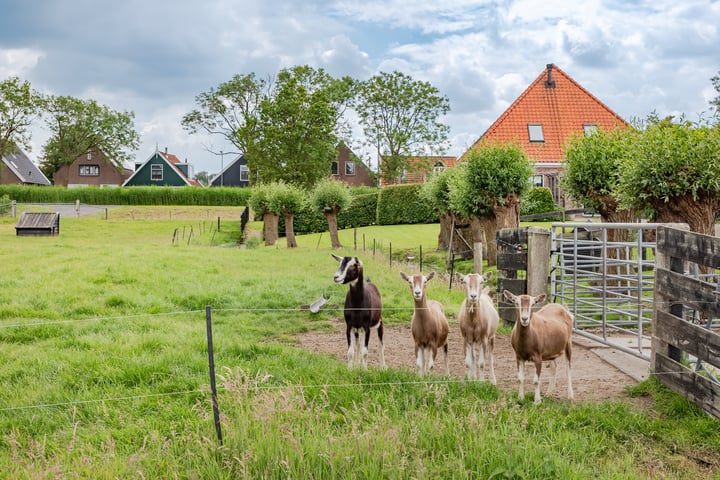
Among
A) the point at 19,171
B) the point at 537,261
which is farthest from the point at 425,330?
the point at 19,171

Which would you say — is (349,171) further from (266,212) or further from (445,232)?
(445,232)

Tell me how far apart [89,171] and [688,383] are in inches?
3132

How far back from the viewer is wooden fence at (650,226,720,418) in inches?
238

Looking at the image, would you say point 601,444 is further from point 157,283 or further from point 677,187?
point 157,283

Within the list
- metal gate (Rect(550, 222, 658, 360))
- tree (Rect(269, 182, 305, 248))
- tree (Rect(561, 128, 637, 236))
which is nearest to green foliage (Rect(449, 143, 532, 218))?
tree (Rect(561, 128, 637, 236))

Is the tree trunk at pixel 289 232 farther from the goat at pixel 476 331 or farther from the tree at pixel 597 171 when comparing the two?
the goat at pixel 476 331

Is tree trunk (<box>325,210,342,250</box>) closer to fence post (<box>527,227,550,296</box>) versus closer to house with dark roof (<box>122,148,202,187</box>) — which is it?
fence post (<box>527,227,550,296</box>)

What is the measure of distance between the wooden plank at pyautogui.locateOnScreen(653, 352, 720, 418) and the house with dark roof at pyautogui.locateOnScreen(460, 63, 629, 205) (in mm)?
31317

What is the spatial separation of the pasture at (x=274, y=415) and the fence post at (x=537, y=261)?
1022mm

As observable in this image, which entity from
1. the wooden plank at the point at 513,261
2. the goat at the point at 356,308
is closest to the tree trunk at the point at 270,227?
the wooden plank at the point at 513,261

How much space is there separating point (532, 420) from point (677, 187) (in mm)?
8146

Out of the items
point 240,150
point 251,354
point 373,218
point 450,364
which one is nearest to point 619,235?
point 450,364

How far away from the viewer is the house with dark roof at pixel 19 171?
72812mm

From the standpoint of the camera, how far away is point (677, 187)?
1189 cm
